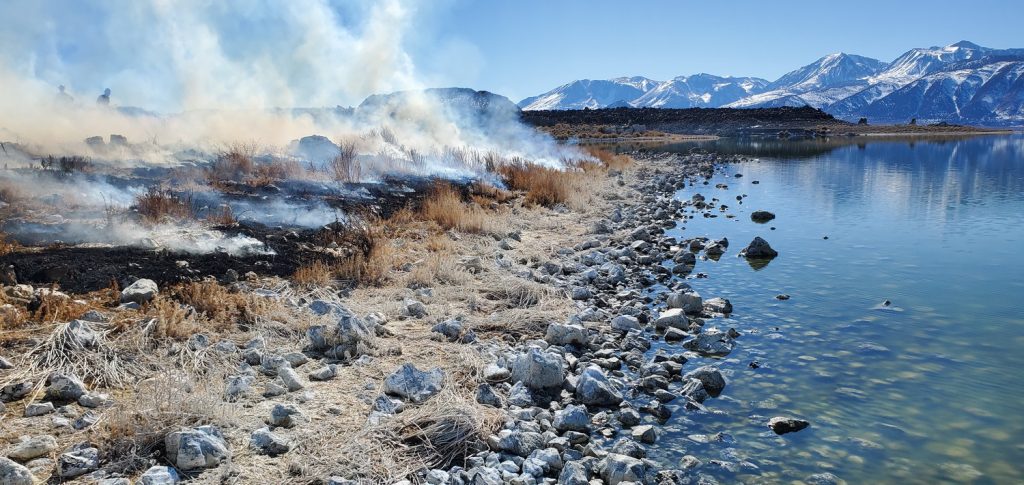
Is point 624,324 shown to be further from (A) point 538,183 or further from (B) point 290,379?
(A) point 538,183

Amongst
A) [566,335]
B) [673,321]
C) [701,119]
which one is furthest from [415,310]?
[701,119]

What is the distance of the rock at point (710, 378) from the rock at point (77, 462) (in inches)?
193

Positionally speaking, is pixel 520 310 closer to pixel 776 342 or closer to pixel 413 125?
pixel 776 342

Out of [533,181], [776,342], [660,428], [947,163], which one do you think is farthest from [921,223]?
[947,163]

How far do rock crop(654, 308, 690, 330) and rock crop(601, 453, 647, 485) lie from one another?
340 cm

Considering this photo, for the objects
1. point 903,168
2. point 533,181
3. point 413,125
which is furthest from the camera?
point 903,168

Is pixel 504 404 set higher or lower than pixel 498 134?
lower

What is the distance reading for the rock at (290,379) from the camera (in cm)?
551

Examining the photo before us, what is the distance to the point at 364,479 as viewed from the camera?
4188mm

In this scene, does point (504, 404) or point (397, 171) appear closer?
point (504, 404)

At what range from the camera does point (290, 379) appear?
5.53 metres

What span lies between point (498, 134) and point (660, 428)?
29.8m

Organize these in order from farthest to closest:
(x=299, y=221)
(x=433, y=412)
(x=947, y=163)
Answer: (x=947, y=163) → (x=299, y=221) → (x=433, y=412)

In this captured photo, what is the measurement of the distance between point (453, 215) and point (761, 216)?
9194mm
